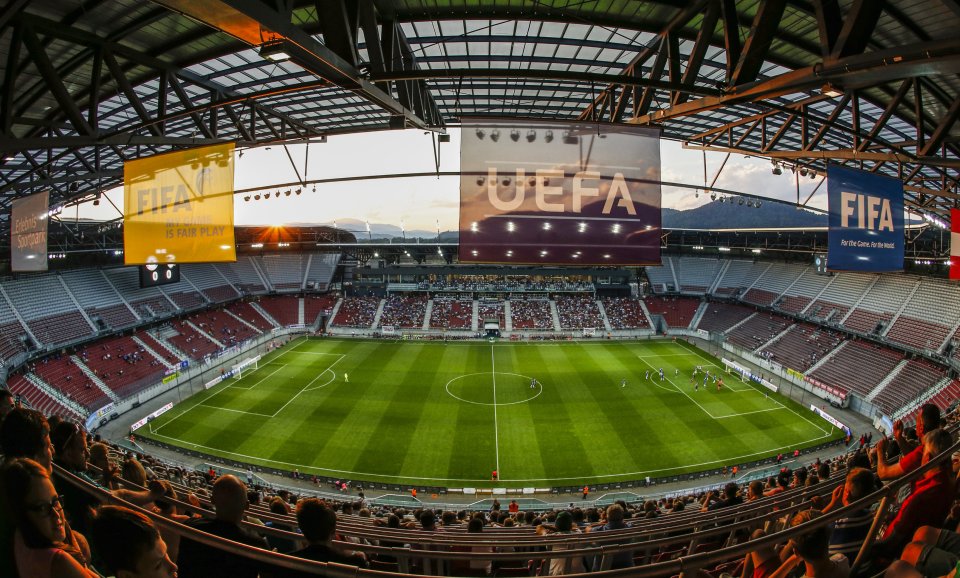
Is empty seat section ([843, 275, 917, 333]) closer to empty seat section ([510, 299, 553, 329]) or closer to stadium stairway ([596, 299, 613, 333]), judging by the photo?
stadium stairway ([596, 299, 613, 333])

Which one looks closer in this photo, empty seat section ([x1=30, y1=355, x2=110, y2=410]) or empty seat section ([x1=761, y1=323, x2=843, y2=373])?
empty seat section ([x1=30, y1=355, x2=110, y2=410])

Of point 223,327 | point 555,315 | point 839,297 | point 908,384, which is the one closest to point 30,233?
point 223,327

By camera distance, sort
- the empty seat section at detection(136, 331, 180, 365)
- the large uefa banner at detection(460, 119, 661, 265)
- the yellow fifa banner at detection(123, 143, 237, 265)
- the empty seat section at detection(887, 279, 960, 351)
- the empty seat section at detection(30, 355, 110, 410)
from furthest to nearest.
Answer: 1. the empty seat section at detection(136, 331, 180, 365)
2. the empty seat section at detection(887, 279, 960, 351)
3. the empty seat section at detection(30, 355, 110, 410)
4. the yellow fifa banner at detection(123, 143, 237, 265)
5. the large uefa banner at detection(460, 119, 661, 265)

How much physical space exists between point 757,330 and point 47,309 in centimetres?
5882

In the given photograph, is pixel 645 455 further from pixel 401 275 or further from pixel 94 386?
pixel 401 275

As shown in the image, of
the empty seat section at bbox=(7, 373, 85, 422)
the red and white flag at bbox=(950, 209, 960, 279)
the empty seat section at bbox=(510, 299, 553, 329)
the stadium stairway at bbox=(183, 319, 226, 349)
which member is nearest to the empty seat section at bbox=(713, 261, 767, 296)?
the empty seat section at bbox=(510, 299, 553, 329)

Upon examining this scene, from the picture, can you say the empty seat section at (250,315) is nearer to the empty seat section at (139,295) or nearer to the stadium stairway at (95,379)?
the empty seat section at (139,295)

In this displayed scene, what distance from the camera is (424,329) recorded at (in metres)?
45.4

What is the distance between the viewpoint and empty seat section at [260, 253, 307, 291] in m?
52.2

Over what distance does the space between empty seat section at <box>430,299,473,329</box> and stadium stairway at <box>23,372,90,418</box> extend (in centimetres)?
2879

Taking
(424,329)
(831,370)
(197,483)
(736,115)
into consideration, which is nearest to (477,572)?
(197,483)

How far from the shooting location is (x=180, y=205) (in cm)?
774

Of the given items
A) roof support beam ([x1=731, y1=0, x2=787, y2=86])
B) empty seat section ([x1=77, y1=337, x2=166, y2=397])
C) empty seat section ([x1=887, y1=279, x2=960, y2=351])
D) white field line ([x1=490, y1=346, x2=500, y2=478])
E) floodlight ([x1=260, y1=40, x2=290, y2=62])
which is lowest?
white field line ([x1=490, y1=346, x2=500, y2=478])

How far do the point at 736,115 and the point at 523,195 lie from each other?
10.9m
